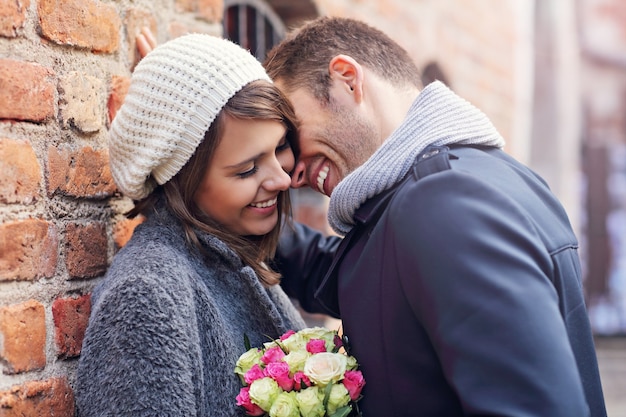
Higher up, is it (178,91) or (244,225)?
(178,91)

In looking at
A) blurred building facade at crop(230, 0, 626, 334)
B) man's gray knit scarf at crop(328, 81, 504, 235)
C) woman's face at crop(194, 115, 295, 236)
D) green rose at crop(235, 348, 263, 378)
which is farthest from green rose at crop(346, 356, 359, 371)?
blurred building facade at crop(230, 0, 626, 334)

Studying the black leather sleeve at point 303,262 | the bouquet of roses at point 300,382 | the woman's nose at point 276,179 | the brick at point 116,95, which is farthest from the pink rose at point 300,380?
the brick at point 116,95

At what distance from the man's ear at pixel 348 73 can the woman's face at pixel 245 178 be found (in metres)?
0.24

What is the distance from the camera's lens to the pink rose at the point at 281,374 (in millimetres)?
1878

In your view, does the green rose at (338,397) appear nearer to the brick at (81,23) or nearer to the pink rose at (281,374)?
the pink rose at (281,374)

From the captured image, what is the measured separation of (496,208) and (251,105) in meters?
0.76

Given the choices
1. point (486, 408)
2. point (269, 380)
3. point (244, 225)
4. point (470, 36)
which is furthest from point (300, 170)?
point (470, 36)

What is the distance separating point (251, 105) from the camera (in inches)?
82.4

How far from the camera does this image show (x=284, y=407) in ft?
5.99

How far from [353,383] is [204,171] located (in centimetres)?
69

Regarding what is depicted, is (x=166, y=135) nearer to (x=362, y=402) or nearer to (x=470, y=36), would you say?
(x=362, y=402)

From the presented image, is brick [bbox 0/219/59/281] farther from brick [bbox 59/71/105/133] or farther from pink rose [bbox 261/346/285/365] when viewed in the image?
pink rose [bbox 261/346/285/365]

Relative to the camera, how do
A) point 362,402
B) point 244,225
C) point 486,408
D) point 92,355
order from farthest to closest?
point 244,225 < point 362,402 < point 92,355 < point 486,408

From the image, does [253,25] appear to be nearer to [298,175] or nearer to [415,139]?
[298,175]
